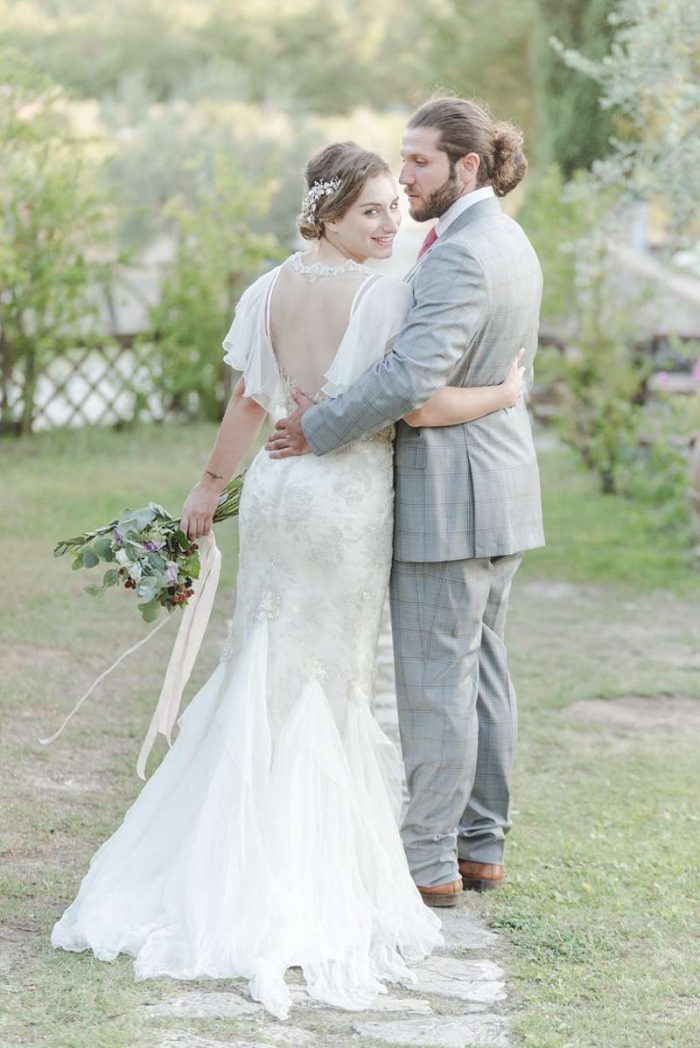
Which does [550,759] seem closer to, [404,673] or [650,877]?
[650,877]

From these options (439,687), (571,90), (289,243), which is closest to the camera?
(439,687)

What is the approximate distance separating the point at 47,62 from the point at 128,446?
20.5 meters

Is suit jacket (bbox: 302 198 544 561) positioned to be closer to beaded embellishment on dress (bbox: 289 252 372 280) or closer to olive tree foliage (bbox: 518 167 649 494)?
beaded embellishment on dress (bbox: 289 252 372 280)

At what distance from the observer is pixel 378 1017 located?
2.93 m

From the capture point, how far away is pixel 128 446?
11273 mm

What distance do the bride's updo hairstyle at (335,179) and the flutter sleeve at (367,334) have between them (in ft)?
0.61

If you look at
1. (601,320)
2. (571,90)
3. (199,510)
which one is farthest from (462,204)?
(571,90)

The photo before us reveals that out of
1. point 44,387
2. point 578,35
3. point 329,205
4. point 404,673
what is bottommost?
point 44,387

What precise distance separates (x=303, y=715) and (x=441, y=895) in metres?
0.62

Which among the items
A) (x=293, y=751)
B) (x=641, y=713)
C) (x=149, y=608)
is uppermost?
(x=149, y=608)

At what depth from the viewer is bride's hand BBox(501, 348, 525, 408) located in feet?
11.3

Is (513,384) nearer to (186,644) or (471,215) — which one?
(471,215)

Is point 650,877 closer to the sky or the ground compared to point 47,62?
closer to the ground

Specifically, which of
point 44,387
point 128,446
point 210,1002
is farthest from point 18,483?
point 210,1002
